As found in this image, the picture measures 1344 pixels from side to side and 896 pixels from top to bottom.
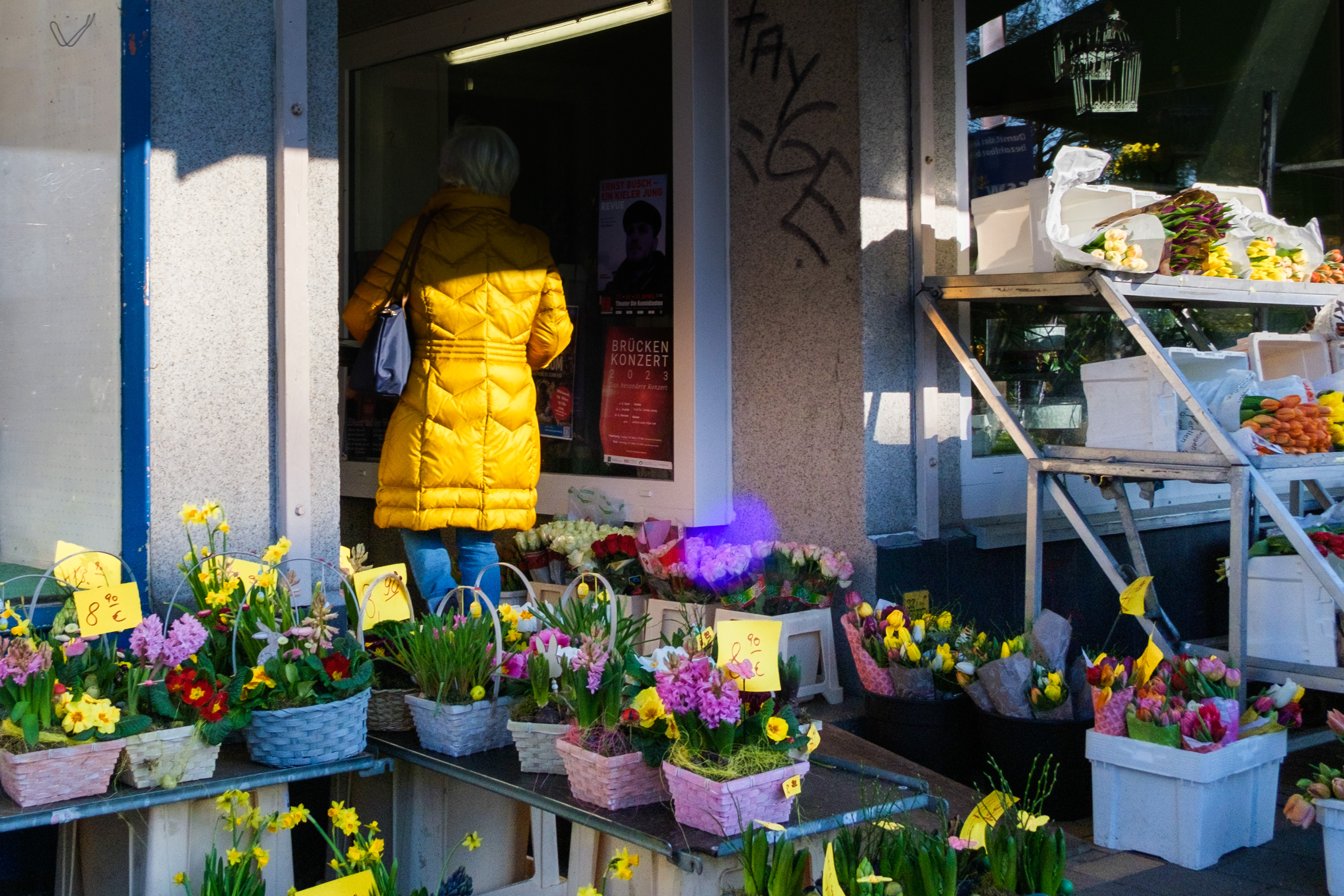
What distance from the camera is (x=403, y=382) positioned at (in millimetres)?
4359

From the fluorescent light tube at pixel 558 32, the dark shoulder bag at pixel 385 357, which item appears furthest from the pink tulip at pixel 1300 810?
the fluorescent light tube at pixel 558 32

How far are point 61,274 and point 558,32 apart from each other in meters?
2.83

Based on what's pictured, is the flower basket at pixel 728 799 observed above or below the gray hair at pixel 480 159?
below

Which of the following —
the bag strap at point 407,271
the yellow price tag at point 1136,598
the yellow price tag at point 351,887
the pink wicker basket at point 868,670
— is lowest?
the yellow price tag at point 351,887

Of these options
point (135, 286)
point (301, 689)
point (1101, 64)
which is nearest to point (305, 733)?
point (301, 689)

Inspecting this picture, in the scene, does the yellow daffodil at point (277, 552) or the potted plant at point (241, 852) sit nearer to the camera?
the potted plant at point (241, 852)

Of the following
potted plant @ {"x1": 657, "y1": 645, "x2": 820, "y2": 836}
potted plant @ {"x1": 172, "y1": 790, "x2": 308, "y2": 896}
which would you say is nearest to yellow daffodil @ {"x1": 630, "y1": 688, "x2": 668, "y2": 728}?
potted plant @ {"x1": 657, "y1": 645, "x2": 820, "y2": 836}

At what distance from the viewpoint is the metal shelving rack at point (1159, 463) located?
371 centimetres

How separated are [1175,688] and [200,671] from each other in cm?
260

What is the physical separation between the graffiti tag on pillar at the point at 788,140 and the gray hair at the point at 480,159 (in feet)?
3.39

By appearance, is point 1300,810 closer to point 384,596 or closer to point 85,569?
point 384,596

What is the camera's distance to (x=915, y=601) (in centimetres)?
473

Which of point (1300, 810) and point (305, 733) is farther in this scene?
point (1300, 810)

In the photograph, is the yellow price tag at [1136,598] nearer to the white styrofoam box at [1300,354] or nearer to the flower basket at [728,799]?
the white styrofoam box at [1300,354]
